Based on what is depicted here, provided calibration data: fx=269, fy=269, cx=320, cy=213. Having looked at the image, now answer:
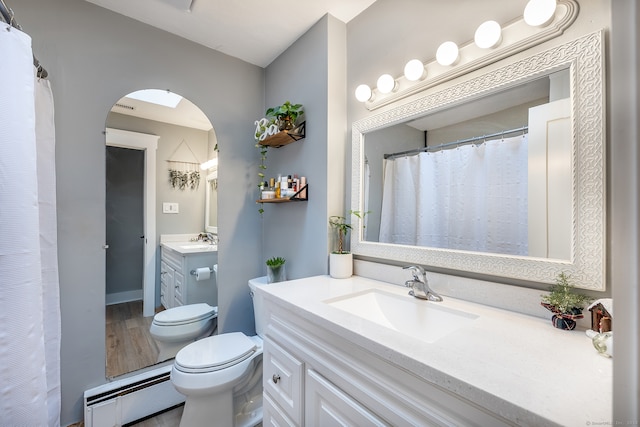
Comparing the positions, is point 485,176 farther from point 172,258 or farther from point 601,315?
point 172,258

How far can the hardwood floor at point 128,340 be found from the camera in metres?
1.56

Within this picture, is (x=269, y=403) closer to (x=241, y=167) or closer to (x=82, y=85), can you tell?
(x=241, y=167)

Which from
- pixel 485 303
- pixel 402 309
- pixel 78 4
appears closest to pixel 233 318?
pixel 402 309

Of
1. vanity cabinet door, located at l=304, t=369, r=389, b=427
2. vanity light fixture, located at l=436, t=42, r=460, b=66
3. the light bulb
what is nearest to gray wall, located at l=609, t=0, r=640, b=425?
vanity cabinet door, located at l=304, t=369, r=389, b=427

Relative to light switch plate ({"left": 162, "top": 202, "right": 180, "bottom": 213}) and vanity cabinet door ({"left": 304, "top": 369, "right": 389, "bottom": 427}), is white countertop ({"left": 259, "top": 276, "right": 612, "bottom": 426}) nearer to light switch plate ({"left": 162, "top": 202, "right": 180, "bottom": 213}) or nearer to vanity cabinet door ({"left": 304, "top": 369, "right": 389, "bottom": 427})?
vanity cabinet door ({"left": 304, "top": 369, "right": 389, "bottom": 427})

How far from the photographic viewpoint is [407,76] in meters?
1.25

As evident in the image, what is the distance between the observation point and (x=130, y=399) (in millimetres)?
1559

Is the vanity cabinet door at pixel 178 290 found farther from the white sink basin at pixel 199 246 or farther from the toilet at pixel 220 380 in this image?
the toilet at pixel 220 380

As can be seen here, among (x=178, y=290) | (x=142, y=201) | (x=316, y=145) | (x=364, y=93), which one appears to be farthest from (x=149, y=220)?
(x=364, y=93)

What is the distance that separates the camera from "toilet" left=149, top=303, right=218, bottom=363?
1.72 metres

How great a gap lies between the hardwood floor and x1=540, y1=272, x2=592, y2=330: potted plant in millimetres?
2045

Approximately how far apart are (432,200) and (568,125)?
0.51 m

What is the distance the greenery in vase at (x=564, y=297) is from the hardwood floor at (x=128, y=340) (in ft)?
6.74

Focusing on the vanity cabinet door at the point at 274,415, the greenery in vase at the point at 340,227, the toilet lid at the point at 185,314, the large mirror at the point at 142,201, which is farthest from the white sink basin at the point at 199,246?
the vanity cabinet door at the point at 274,415
